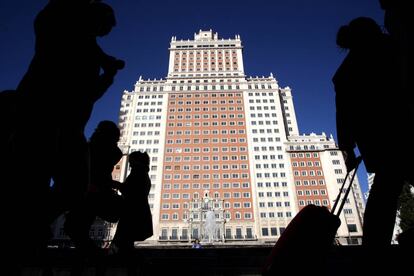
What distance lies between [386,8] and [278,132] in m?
69.3

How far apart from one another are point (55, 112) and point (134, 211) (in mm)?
1685

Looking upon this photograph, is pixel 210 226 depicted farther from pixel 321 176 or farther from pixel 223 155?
pixel 321 176

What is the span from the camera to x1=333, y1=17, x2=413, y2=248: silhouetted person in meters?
2.25

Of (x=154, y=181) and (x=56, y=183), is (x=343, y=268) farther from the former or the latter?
(x=154, y=181)

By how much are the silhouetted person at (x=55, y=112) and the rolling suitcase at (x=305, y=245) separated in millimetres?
1760

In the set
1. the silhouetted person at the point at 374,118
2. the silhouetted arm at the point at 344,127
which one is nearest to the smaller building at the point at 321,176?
the silhouetted arm at the point at 344,127

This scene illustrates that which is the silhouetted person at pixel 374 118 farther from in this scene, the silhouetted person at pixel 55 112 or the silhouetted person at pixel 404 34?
the silhouetted person at pixel 55 112

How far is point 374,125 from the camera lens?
2492mm

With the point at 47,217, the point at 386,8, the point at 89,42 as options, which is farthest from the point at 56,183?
the point at 386,8

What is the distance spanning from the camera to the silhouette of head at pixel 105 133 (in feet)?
10.7

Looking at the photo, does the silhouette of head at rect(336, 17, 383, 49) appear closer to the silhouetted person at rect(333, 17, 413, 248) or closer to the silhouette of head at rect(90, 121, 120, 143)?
the silhouetted person at rect(333, 17, 413, 248)

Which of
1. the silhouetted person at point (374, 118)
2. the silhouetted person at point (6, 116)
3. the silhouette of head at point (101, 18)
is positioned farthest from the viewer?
the silhouette of head at point (101, 18)

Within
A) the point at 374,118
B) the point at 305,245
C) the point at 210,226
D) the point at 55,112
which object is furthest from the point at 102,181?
the point at 210,226

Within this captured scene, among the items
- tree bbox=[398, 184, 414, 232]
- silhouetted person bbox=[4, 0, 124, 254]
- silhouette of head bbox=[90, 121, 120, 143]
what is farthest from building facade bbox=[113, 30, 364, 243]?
silhouetted person bbox=[4, 0, 124, 254]
